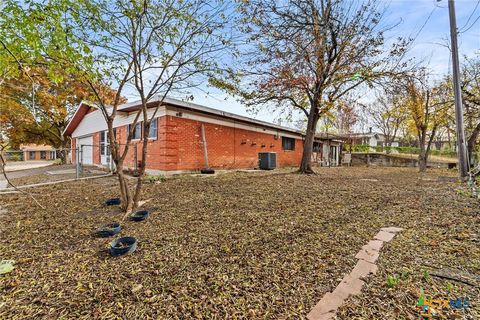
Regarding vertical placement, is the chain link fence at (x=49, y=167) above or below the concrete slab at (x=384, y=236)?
above

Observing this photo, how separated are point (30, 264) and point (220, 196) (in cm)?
313

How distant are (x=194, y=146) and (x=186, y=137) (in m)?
0.55

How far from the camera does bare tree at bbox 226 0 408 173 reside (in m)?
6.98

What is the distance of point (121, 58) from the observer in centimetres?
351

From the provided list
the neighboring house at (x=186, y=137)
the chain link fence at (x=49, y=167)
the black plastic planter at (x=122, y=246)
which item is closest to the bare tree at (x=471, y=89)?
the neighboring house at (x=186, y=137)

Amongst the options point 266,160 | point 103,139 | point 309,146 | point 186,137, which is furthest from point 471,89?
point 103,139

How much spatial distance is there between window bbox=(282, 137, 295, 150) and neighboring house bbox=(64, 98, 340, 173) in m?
0.07

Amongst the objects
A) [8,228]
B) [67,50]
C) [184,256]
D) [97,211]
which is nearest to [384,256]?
[184,256]

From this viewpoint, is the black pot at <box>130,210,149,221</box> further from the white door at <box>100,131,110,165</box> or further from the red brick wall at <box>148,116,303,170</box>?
the white door at <box>100,131,110,165</box>

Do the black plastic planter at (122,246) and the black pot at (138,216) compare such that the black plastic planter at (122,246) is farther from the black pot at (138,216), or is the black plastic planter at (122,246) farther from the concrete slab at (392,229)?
the concrete slab at (392,229)

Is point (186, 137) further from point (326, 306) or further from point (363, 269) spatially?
point (326, 306)

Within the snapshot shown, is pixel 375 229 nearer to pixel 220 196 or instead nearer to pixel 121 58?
pixel 220 196

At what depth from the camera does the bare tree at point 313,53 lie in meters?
6.98

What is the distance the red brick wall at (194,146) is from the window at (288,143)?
6.12ft
